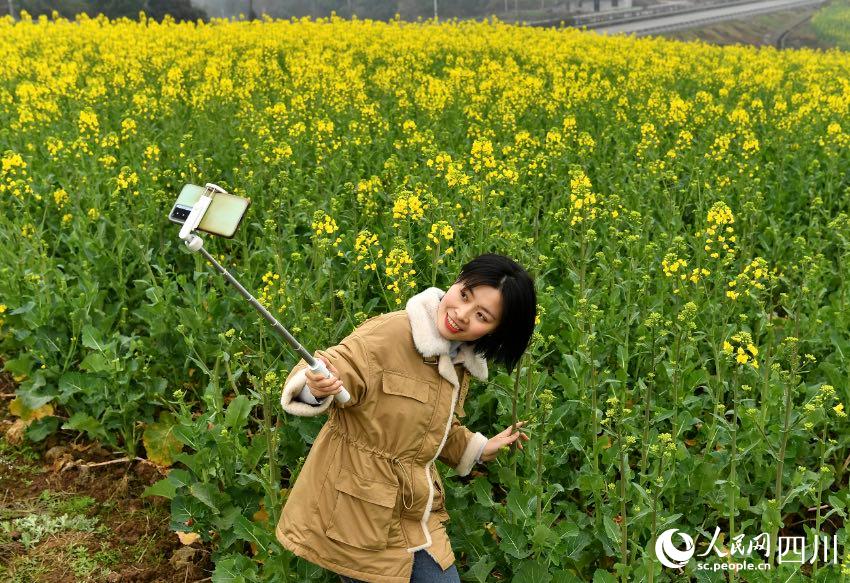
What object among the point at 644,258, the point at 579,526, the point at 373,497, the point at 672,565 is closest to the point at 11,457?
the point at 373,497

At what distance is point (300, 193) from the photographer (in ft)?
20.7

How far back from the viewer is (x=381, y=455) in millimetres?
2826

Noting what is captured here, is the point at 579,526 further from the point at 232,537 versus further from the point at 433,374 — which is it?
the point at 232,537

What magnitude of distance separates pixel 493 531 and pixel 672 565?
84 centimetres

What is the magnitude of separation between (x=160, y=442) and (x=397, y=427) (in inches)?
77.4

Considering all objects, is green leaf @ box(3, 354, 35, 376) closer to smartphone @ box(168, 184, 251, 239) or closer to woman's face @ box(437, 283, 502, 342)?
woman's face @ box(437, 283, 502, 342)

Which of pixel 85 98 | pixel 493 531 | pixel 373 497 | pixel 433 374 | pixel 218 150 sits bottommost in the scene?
pixel 493 531

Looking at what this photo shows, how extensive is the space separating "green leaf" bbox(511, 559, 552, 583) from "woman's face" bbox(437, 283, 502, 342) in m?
0.96

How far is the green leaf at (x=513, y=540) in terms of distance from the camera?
3.16m

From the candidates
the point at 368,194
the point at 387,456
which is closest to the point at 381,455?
the point at 387,456

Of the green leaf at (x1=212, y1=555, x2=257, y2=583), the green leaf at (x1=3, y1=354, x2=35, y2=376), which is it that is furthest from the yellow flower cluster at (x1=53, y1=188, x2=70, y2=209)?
the green leaf at (x1=212, y1=555, x2=257, y2=583)

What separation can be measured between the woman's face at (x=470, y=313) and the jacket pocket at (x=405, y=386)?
19 cm

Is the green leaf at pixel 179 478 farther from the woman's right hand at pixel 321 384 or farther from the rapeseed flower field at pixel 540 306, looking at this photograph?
the woman's right hand at pixel 321 384

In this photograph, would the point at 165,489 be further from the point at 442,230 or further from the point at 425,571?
the point at 442,230
